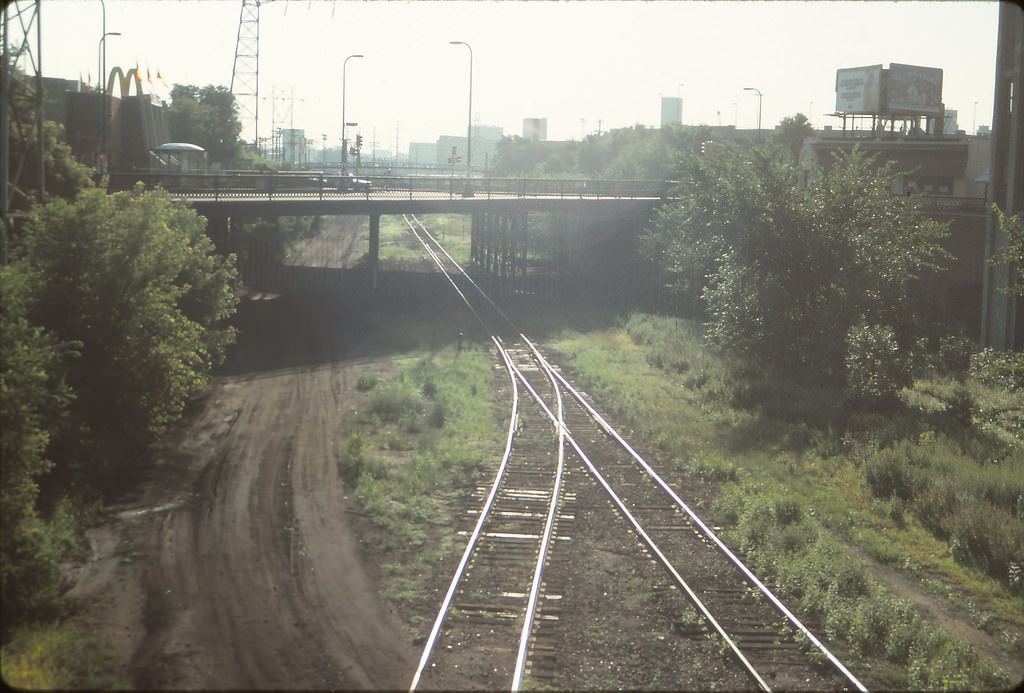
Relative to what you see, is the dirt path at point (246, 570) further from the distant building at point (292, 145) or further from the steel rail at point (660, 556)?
the distant building at point (292, 145)

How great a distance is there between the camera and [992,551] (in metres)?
12.9

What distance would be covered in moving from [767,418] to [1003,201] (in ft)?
59.6

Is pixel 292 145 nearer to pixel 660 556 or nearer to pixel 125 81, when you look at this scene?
pixel 125 81

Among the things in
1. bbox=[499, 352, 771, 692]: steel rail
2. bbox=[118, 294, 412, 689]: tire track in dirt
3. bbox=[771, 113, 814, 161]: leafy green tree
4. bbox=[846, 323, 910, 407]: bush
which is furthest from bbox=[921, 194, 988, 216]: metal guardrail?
bbox=[771, 113, 814, 161]: leafy green tree

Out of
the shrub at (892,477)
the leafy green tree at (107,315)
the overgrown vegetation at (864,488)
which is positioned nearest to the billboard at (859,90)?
the overgrown vegetation at (864,488)

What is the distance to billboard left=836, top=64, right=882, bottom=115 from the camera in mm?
69625

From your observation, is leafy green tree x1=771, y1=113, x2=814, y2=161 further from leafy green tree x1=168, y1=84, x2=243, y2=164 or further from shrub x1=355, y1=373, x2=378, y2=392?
shrub x1=355, y1=373, x2=378, y2=392

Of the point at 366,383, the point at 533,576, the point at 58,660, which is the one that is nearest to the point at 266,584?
the point at 58,660

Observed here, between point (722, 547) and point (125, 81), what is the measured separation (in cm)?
6095

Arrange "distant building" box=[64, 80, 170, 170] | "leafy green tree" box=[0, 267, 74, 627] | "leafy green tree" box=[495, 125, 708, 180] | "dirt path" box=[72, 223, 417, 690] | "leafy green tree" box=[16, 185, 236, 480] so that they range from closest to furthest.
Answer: "dirt path" box=[72, 223, 417, 690] < "leafy green tree" box=[0, 267, 74, 627] < "leafy green tree" box=[16, 185, 236, 480] < "distant building" box=[64, 80, 170, 170] < "leafy green tree" box=[495, 125, 708, 180]

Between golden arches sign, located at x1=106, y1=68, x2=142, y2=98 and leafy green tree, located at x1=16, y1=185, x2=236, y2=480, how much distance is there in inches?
1830

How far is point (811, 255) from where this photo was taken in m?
24.4

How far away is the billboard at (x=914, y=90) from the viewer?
2739 inches

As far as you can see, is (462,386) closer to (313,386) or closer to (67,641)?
(313,386)
